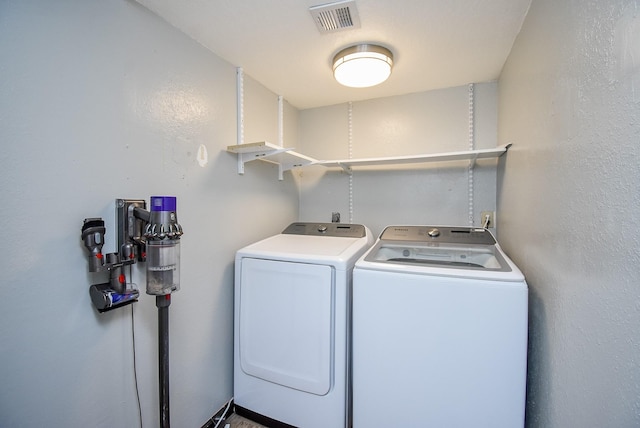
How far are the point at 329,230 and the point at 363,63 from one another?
1.16 m

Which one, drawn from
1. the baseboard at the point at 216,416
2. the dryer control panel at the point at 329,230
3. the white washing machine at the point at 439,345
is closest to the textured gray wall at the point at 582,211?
the white washing machine at the point at 439,345

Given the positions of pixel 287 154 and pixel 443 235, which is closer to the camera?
pixel 443 235

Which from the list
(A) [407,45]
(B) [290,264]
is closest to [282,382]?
(B) [290,264]

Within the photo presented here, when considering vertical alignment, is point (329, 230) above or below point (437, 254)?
above

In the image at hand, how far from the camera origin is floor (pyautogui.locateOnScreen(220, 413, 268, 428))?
1614mm

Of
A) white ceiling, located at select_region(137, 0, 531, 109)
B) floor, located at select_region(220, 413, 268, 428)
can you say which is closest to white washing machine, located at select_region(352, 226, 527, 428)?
floor, located at select_region(220, 413, 268, 428)

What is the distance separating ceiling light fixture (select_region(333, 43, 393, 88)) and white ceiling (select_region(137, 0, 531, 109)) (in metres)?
0.04

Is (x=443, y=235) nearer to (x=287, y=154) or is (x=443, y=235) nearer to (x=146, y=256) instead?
(x=287, y=154)

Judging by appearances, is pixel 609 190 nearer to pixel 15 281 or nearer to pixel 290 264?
pixel 290 264

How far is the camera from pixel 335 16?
1.32 metres

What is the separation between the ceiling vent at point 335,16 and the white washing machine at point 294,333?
1224 mm

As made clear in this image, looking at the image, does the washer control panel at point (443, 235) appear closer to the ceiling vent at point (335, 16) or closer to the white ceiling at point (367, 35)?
the white ceiling at point (367, 35)

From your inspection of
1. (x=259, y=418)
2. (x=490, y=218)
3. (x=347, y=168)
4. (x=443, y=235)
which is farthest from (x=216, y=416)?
(x=490, y=218)

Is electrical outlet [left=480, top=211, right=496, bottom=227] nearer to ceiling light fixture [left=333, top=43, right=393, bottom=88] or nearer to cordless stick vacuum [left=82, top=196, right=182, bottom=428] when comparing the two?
ceiling light fixture [left=333, top=43, right=393, bottom=88]
